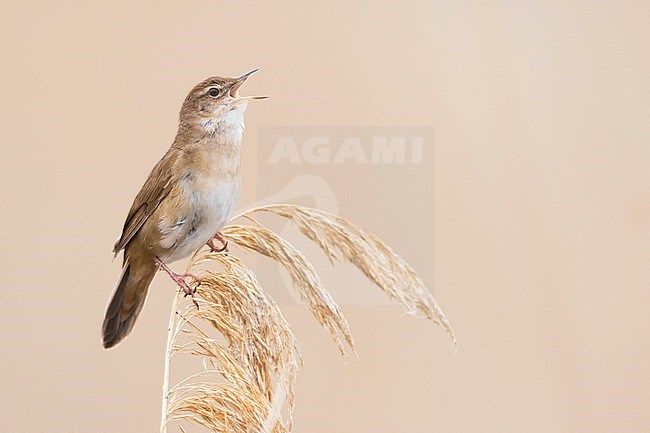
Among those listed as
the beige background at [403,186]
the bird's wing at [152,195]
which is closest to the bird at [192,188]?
the bird's wing at [152,195]

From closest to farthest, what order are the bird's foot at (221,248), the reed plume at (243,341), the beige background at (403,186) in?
the reed plume at (243,341)
the bird's foot at (221,248)
the beige background at (403,186)

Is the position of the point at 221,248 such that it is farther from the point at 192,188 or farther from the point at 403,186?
the point at 403,186

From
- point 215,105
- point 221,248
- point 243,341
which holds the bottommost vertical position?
point 243,341

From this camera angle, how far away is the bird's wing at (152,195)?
4.55ft

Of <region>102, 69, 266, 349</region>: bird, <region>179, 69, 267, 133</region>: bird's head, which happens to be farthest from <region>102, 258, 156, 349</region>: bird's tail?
<region>179, 69, 267, 133</region>: bird's head

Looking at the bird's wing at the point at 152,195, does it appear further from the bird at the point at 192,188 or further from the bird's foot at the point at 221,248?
the bird's foot at the point at 221,248

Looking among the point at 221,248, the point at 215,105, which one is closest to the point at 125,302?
the point at 221,248

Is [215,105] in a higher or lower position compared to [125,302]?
higher

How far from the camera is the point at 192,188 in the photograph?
137 centimetres

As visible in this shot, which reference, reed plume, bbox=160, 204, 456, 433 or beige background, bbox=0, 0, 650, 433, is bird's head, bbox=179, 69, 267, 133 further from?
beige background, bbox=0, 0, 650, 433

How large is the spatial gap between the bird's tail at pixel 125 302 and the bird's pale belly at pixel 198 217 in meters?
0.08

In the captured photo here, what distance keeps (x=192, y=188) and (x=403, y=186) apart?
1.17m

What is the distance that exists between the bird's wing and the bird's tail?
2.2 inches

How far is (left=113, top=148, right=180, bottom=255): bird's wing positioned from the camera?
4.55 feet
